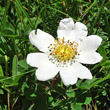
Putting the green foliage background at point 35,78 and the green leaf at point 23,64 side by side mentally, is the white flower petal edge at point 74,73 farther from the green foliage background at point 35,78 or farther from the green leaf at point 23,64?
the green leaf at point 23,64

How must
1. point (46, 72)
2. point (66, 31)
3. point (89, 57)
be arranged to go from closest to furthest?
point (46, 72)
point (89, 57)
point (66, 31)

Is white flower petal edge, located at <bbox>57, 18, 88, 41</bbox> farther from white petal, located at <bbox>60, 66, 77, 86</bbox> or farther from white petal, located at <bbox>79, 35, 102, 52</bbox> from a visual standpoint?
white petal, located at <bbox>60, 66, 77, 86</bbox>

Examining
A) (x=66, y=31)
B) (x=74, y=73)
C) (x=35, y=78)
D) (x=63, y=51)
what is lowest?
(x=35, y=78)

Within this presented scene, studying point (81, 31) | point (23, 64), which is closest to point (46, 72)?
point (23, 64)

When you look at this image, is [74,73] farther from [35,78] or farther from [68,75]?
[35,78]

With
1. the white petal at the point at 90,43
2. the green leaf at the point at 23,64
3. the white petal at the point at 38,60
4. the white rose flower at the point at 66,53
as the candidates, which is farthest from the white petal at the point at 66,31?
the green leaf at the point at 23,64

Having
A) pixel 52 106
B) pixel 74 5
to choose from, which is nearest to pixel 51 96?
pixel 52 106

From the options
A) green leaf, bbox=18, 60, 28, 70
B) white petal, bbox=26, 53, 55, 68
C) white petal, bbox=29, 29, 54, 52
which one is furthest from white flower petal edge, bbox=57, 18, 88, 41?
green leaf, bbox=18, 60, 28, 70
